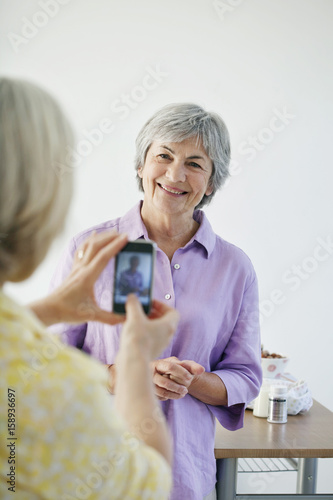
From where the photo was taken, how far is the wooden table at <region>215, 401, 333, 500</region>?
1.43 meters

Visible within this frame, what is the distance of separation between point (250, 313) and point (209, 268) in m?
0.13

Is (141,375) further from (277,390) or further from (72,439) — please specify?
(277,390)

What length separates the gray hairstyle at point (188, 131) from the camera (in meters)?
1.16

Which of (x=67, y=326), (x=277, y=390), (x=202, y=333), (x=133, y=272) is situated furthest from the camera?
(x=277, y=390)

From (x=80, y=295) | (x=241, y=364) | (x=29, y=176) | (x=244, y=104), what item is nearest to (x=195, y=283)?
(x=241, y=364)

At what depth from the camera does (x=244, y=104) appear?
8.97 feet

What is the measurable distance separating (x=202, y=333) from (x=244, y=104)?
1.87 metres

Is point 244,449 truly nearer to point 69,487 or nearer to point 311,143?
point 69,487

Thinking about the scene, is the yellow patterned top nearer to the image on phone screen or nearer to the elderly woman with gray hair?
the image on phone screen

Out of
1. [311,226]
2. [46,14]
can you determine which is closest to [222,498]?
[311,226]

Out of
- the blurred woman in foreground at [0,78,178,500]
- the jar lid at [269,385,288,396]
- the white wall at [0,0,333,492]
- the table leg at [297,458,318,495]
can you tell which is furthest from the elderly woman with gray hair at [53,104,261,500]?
the white wall at [0,0,333,492]

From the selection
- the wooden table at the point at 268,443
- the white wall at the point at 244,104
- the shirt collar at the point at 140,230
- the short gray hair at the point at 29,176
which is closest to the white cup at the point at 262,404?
the wooden table at the point at 268,443

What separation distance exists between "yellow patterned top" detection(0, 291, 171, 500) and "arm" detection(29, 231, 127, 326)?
0.37 ft

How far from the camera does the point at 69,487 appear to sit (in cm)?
46
